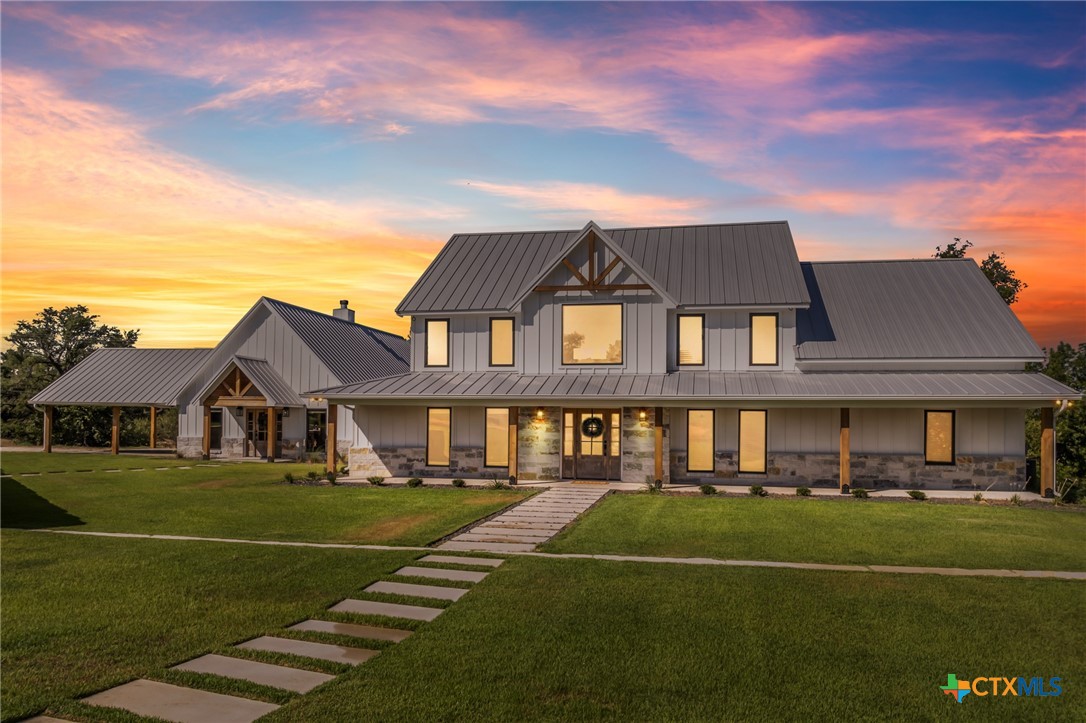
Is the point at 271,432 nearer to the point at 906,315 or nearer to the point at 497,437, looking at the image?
the point at 497,437

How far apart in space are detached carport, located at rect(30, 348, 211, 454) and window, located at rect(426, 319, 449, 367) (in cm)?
1523

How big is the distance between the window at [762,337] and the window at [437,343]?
10.5m

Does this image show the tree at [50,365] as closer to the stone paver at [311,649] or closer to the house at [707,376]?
the house at [707,376]

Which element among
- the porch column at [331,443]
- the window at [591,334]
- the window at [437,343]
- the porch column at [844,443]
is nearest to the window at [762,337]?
the porch column at [844,443]

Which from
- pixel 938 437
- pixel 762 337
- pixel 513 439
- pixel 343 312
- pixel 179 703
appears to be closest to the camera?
pixel 179 703

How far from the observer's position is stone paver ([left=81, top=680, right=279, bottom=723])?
22.3 ft

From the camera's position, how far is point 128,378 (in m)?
38.9

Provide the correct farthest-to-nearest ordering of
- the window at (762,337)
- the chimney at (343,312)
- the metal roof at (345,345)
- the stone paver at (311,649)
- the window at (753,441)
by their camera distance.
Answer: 1. the chimney at (343,312)
2. the metal roof at (345,345)
3. the window at (762,337)
4. the window at (753,441)
5. the stone paver at (311,649)

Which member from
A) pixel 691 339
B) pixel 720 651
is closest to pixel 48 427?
pixel 691 339

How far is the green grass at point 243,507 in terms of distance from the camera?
1600 centimetres

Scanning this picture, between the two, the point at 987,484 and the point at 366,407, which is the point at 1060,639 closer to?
the point at 987,484

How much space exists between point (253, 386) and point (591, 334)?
16.0m

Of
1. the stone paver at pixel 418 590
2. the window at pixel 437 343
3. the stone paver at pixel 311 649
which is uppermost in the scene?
the window at pixel 437 343

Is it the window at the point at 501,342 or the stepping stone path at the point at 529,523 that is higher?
the window at the point at 501,342
